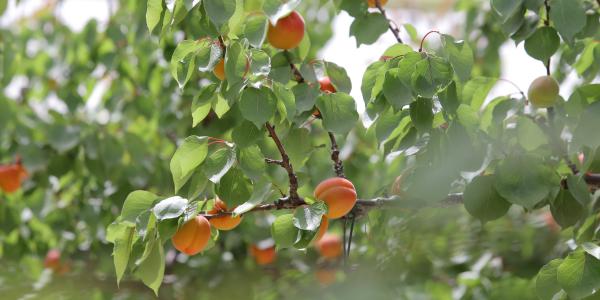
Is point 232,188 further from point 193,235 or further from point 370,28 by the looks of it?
point 370,28

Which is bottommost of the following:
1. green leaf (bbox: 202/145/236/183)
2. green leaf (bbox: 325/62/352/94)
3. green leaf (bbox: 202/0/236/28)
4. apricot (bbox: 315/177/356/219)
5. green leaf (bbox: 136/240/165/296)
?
green leaf (bbox: 136/240/165/296)

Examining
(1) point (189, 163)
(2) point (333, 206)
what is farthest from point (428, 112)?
(1) point (189, 163)

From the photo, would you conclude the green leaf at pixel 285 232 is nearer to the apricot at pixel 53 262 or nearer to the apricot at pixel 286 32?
the apricot at pixel 286 32

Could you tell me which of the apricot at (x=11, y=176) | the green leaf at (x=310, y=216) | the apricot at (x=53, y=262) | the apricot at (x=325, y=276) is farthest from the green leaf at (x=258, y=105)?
the apricot at (x=53, y=262)

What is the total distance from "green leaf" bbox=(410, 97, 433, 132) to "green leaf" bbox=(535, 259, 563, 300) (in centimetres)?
20

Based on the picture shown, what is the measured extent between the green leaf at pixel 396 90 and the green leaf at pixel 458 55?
0.19 feet

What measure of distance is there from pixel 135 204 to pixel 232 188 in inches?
4.1

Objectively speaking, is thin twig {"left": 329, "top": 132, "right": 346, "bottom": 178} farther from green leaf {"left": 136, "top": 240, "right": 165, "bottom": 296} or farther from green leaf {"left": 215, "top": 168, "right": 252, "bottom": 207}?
green leaf {"left": 136, "top": 240, "right": 165, "bottom": 296}

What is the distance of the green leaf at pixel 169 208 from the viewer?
2.56 ft

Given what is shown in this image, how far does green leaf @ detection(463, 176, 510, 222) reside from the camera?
923 mm

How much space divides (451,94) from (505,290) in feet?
2.64

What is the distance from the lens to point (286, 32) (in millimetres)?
863

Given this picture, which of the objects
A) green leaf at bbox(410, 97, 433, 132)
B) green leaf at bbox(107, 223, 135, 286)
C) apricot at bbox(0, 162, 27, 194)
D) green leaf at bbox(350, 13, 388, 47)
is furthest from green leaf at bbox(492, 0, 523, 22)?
apricot at bbox(0, 162, 27, 194)

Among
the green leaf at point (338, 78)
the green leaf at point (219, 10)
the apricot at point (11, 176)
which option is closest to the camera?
the green leaf at point (219, 10)
